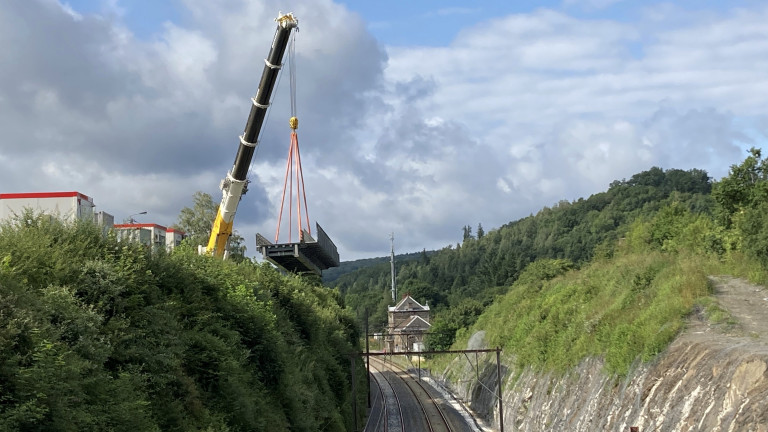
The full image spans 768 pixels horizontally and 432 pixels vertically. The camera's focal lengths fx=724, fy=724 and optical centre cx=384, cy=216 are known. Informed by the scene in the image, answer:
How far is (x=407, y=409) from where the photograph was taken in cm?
5475

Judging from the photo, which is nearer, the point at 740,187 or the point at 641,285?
the point at 641,285

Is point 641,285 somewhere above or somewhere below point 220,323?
above

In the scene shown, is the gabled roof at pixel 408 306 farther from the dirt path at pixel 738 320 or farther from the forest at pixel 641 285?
the dirt path at pixel 738 320

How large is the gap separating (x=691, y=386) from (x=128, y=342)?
15286 mm

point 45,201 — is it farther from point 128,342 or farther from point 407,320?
point 407,320

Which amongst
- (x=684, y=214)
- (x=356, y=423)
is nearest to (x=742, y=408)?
(x=356, y=423)

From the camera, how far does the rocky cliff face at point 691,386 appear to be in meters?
17.8

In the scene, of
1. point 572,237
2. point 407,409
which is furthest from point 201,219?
point 572,237

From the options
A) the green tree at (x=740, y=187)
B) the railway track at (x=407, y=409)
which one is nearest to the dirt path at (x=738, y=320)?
the green tree at (x=740, y=187)

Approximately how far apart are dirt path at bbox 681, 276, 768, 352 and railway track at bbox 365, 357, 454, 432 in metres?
21.3

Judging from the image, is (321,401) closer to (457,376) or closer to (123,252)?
(123,252)

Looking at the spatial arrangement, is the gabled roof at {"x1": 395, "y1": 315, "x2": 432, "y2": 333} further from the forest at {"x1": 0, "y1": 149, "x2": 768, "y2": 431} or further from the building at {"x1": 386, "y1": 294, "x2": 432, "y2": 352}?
the forest at {"x1": 0, "y1": 149, "x2": 768, "y2": 431}

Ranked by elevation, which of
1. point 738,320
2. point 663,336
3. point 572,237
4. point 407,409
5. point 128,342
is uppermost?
point 572,237

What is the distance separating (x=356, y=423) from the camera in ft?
147
